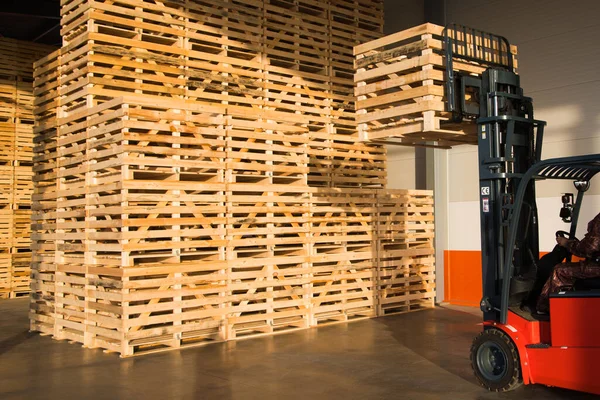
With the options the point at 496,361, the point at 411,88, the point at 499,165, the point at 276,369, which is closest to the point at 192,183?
the point at 276,369

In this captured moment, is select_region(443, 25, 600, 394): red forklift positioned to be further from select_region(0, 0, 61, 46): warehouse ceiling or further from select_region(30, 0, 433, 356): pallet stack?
select_region(0, 0, 61, 46): warehouse ceiling

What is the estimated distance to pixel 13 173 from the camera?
17.4 meters

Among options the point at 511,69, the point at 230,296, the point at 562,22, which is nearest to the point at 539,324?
A: the point at 511,69

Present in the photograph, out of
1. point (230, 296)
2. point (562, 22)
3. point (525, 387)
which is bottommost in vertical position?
point (525, 387)

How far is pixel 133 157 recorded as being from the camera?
29.8ft

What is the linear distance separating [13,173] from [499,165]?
44.2ft

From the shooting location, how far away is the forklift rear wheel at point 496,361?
659cm

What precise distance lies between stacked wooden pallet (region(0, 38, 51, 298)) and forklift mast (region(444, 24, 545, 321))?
1274 centimetres

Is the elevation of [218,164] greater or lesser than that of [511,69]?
lesser

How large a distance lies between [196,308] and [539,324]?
487 centimetres

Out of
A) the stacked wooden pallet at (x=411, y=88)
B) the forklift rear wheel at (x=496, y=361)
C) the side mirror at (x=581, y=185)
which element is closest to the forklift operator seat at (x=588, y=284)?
the forklift rear wheel at (x=496, y=361)

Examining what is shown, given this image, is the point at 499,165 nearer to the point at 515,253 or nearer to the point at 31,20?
the point at 515,253

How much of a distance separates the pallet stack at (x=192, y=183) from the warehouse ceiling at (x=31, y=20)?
7876 millimetres

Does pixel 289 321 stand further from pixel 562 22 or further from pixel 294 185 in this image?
pixel 562 22
